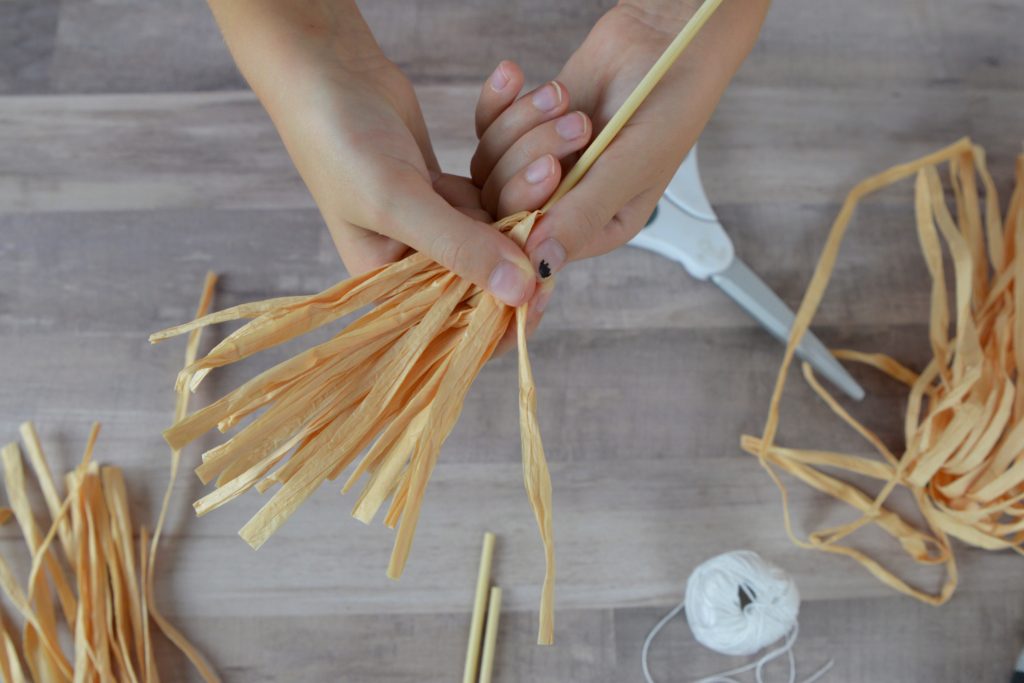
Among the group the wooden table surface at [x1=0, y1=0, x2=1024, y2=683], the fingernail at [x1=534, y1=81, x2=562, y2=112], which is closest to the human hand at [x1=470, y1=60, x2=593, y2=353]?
the fingernail at [x1=534, y1=81, x2=562, y2=112]

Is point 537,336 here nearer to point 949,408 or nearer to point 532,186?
point 532,186

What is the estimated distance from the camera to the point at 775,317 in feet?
2.69

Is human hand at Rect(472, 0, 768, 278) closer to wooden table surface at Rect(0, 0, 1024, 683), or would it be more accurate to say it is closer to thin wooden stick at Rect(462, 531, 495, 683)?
wooden table surface at Rect(0, 0, 1024, 683)

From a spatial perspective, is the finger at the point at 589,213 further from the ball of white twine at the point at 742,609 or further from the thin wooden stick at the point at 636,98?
the ball of white twine at the point at 742,609

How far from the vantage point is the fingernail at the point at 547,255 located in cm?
59

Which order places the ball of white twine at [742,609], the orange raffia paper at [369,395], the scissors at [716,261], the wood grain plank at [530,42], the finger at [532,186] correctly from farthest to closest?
the wood grain plank at [530,42] → the scissors at [716,261] → the ball of white twine at [742,609] → the finger at [532,186] → the orange raffia paper at [369,395]

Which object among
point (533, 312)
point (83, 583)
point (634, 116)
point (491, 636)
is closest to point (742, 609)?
Answer: point (491, 636)

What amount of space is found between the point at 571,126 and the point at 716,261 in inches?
10.3

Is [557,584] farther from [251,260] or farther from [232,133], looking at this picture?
[232,133]

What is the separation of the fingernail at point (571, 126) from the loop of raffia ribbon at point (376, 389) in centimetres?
4

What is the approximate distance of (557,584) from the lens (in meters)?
0.77

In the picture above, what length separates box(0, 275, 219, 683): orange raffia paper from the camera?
0.73 meters

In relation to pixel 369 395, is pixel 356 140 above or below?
above

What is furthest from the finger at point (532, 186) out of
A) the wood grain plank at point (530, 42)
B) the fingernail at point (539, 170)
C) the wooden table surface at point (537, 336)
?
the wood grain plank at point (530, 42)
